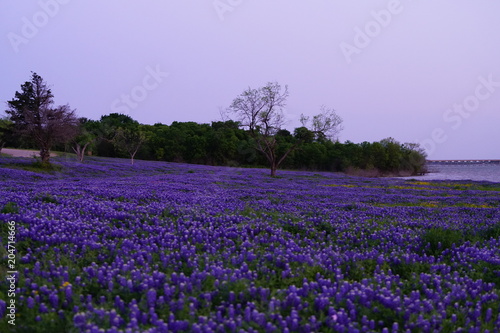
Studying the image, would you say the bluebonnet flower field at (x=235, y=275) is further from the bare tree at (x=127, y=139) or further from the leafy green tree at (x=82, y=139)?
the bare tree at (x=127, y=139)

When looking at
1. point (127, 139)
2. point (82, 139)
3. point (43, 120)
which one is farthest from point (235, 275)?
point (82, 139)

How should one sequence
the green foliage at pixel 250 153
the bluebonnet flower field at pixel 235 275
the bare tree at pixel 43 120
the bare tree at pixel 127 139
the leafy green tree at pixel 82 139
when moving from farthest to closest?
the green foliage at pixel 250 153, the bare tree at pixel 127 139, the leafy green tree at pixel 82 139, the bare tree at pixel 43 120, the bluebonnet flower field at pixel 235 275

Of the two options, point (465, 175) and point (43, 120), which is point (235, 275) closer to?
point (43, 120)

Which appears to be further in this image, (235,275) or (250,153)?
(250,153)

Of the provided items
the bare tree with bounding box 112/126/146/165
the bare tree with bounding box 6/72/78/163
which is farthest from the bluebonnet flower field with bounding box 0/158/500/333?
the bare tree with bounding box 112/126/146/165

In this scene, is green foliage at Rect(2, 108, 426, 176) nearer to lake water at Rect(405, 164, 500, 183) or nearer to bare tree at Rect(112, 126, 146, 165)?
lake water at Rect(405, 164, 500, 183)

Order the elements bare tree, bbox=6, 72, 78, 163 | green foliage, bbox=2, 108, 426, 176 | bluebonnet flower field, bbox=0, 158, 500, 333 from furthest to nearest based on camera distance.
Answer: green foliage, bbox=2, 108, 426, 176
bare tree, bbox=6, 72, 78, 163
bluebonnet flower field, bbox=0, 158, 500, 333

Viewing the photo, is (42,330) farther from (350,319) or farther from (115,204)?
(115,204)

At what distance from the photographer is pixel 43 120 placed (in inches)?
1200

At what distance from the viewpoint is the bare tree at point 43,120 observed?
100ft

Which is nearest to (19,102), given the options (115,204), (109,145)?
(115,204)

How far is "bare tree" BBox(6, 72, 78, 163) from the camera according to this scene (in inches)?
1200

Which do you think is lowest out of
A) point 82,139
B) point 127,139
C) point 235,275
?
point 235,275

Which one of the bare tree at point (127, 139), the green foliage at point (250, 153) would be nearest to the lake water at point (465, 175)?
the green foliage at point (250, 153)
